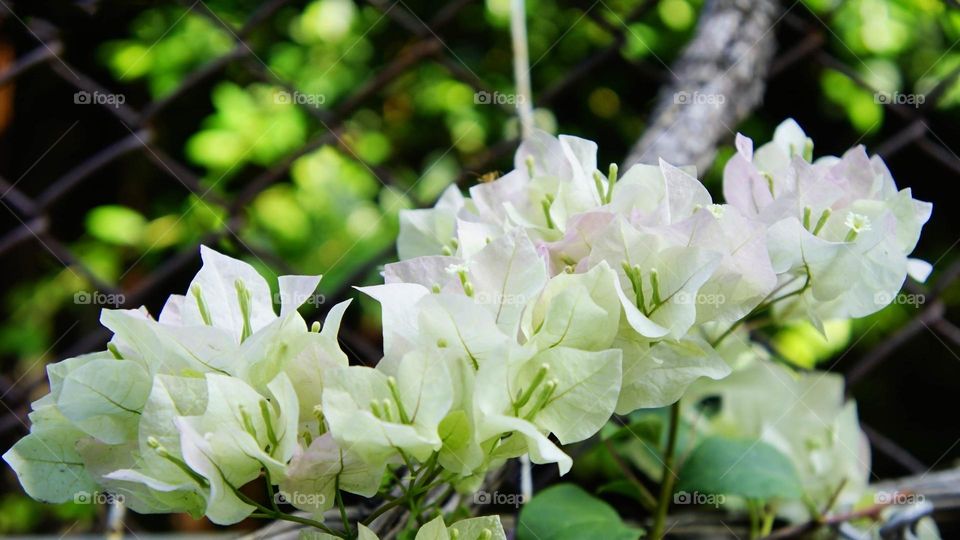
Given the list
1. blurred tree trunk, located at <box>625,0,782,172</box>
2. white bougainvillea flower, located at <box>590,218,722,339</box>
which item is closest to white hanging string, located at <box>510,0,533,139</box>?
blurred tree trunk, located at <box>625,0,782,172</box>

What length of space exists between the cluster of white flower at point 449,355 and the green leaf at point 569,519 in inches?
3.6

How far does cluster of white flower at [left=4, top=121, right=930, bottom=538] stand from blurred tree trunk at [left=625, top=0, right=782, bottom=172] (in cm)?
26

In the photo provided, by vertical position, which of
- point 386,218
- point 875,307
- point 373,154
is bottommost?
→ point 875,307

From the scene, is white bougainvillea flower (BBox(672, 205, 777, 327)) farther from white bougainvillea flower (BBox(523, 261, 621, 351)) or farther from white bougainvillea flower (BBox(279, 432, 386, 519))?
white bougainvillea flower (BBox(279, 432, 386, 519))

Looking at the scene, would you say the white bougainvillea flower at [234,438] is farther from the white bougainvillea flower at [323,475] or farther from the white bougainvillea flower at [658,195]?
the white bougainvillea flower at [658,195]

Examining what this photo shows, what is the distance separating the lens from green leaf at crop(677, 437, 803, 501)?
1.66 ft

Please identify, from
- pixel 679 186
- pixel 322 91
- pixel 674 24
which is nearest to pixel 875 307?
pixel 679 186

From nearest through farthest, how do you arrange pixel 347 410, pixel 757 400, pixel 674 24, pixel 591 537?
pixel 347 410 → pixel 591 537 → pixel 757 400 → pixel 674 24

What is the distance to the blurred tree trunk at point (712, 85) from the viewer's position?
69 cm

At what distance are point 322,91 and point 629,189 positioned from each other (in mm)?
975

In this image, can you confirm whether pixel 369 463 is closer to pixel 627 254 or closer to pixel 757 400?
pixel 627 254

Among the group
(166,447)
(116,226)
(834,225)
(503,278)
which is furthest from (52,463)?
(116,226)

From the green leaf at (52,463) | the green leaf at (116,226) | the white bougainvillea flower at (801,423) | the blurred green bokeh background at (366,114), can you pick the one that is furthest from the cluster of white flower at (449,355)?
the green leaf at (116,226)

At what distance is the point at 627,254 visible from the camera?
0.37 m
